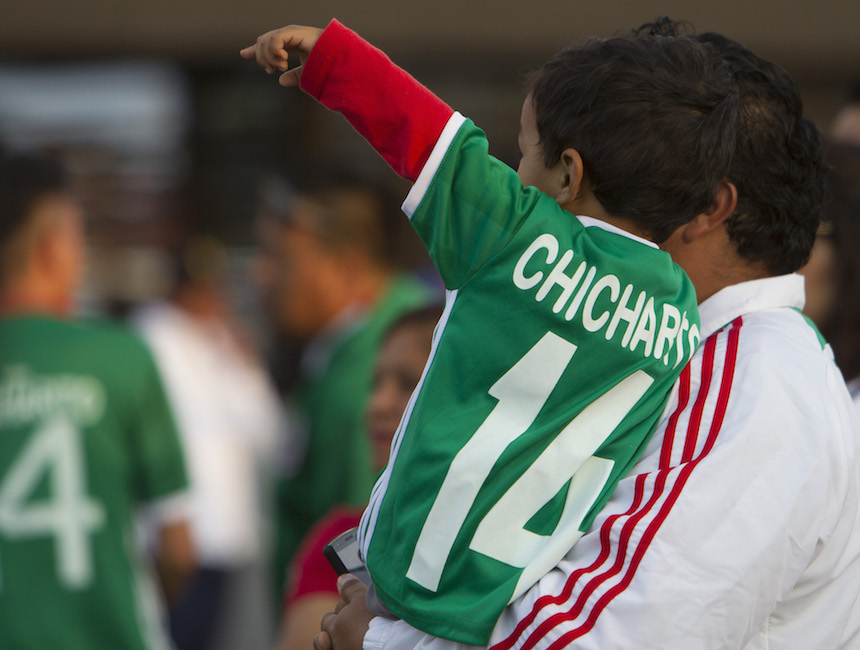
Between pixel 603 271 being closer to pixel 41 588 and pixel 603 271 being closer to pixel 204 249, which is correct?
pixel 41 588

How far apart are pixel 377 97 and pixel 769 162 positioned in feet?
1.93

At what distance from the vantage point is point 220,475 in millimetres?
5324

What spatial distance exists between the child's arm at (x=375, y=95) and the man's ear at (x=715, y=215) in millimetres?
420

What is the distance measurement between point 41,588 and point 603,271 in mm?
2310

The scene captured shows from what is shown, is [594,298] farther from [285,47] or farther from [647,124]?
[285,47]

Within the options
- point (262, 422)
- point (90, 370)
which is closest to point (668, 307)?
point (90, 370)

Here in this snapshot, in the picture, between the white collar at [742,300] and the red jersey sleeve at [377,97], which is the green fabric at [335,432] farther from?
the red jersey sleeve at [377,97]

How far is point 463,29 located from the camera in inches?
261

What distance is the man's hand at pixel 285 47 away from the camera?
4.53 feet

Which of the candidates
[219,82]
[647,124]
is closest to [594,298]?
[647,124]

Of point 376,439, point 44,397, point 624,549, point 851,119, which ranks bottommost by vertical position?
point 44,397

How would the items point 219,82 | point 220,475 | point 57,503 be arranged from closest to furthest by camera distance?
point 57,503 → point 220,475 → point 219,82

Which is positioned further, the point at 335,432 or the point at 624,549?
the point at 335,432

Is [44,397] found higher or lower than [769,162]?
lower
